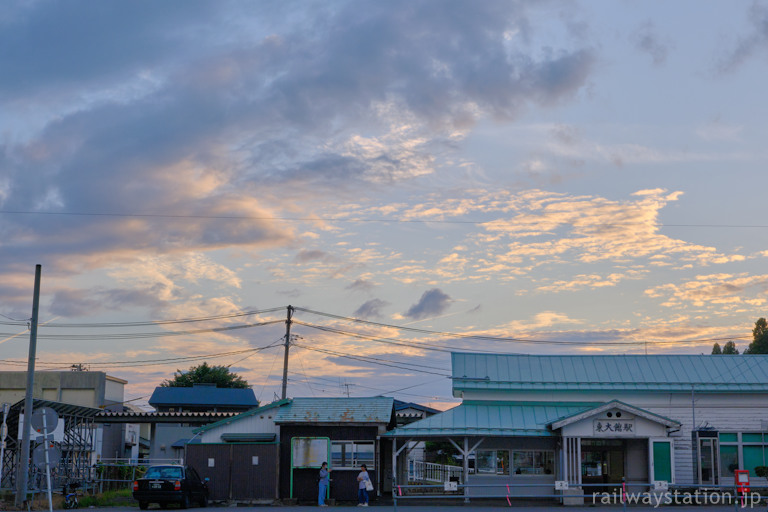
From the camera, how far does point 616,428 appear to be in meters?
31.9

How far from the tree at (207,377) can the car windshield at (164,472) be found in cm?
7175

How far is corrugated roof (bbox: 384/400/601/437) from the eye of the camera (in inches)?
1283

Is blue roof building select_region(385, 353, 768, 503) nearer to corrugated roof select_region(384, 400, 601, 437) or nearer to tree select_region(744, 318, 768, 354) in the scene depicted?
corrugated roof select_region(384, 400, 601, 437)

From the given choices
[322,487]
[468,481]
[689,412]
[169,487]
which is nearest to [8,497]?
[169,487]

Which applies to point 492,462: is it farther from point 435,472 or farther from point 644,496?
point 435,472

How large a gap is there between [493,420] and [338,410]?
20.5 feet

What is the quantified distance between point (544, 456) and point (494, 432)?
9.07 feet

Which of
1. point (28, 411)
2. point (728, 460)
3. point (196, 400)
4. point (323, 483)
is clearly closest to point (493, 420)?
point (323, 483)

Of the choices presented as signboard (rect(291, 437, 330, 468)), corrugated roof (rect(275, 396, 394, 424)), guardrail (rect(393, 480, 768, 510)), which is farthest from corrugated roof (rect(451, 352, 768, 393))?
signboard (rect(291, 437, 330, 468))

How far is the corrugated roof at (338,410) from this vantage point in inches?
1298

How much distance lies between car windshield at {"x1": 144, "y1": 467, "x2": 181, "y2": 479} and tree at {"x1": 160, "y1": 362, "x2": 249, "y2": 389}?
7175 cm

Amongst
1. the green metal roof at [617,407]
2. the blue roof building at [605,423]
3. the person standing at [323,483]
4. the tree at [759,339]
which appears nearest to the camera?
the person standing at [323,483]

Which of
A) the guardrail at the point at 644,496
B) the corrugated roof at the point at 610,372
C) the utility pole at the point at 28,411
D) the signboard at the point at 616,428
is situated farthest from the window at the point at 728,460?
the utility pole at the point at 28,411

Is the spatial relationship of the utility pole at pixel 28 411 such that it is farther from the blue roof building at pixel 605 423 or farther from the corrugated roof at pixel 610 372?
the corrugated roof at pixel 610 372
